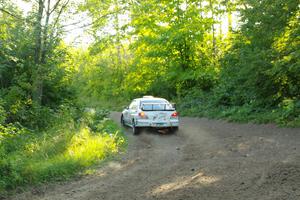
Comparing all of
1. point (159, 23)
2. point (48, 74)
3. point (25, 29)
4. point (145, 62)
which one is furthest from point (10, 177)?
point (145, 62)

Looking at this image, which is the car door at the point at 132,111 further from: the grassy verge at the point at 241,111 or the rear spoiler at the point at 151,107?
the grassy verge at the point at 241,111

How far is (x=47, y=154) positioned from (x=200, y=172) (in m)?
4.44

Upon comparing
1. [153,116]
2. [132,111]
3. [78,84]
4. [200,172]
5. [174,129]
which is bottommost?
[200,172]

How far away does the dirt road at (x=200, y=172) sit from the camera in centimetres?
692

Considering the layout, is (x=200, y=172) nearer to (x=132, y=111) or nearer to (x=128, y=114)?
(x=132, y=111)

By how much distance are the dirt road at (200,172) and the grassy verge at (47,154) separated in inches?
21.6

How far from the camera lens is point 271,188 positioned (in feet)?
22.4

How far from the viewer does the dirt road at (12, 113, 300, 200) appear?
22.7 feet

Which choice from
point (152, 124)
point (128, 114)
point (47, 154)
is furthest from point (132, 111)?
point (47, 154)

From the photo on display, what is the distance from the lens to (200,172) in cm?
859

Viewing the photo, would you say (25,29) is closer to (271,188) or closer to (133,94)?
(271,188)

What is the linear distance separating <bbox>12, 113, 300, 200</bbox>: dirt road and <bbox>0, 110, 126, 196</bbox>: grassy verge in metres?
0.55

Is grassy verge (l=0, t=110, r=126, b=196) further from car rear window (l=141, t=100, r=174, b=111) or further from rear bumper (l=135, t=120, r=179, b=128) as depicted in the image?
car rear window (l=141, t=100, r=174, b=111)

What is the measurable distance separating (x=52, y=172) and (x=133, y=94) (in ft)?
102
